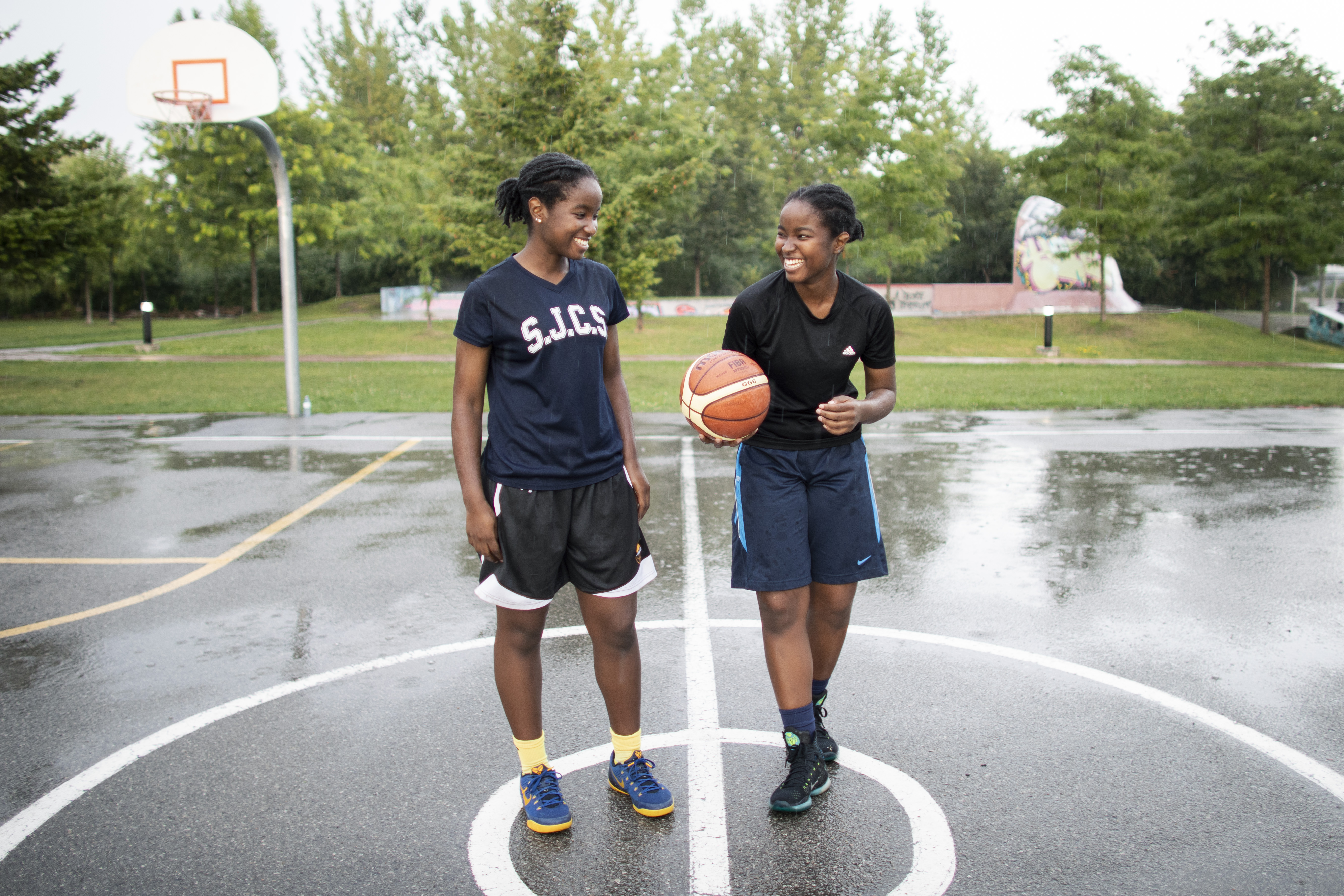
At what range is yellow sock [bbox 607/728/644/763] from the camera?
11.2 feet

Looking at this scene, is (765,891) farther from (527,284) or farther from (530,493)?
(527,284)

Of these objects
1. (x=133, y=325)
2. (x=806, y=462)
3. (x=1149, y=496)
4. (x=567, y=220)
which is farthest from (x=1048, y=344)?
(x=133, y=325)

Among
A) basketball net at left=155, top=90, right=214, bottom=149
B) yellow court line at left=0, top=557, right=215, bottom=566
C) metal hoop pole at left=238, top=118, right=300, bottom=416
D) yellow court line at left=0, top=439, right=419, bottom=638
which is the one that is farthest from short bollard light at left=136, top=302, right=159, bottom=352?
yellow court line at left=0, top=557, right=215, bottom=566

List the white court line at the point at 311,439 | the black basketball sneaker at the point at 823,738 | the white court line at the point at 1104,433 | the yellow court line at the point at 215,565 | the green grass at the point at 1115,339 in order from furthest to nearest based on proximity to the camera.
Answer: the green grass at the point at 1115,339, the white court line at the point at 1104,433, the white court line at the point at 311,439, the yellow court line at the point at 215,565, the black basketball sneaker at the point at 823,738

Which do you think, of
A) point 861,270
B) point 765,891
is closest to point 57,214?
point 765,891

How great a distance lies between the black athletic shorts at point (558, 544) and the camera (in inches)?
125

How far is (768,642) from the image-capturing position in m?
3.48

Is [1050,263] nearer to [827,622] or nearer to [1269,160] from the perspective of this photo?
[1269,160]

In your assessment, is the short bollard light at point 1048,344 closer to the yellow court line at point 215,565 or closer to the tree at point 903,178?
the tree at point 903,178

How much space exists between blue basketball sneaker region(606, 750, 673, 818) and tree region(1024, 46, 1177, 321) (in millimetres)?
31719

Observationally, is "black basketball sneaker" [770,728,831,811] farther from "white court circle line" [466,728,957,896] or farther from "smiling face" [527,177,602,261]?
"smiling face" [527,177,602,261]

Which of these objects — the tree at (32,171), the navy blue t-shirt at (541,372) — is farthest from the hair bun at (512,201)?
the tree at (32,171)

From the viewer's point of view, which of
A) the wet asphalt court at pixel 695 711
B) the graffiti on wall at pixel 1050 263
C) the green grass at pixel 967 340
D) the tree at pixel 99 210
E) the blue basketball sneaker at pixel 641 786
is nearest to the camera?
the wet asphalt court at pixel 695 711

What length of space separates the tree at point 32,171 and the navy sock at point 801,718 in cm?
1729
